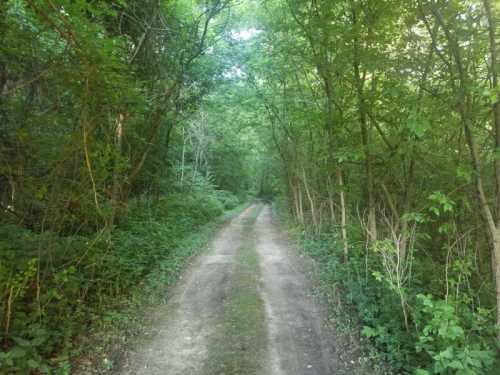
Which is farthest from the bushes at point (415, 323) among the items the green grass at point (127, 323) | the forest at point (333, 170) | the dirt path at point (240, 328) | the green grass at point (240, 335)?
→ the green grass at point (127, 323)

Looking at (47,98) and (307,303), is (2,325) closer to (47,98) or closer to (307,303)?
(47,98)

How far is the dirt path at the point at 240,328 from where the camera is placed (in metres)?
3.45

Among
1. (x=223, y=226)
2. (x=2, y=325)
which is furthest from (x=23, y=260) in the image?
(x=223, y=226)

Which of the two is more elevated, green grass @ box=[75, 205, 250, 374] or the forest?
the forest

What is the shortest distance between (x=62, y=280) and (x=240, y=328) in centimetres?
266

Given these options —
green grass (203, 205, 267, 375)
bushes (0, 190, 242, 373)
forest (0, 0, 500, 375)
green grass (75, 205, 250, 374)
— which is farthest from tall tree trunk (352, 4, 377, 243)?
bushes (0, 190, 242, 373)

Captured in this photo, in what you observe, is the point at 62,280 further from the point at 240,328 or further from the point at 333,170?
the point at 333,170

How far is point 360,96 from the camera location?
16.2ft

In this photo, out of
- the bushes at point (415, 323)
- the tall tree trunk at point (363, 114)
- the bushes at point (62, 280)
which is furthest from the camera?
the tall tree trunk at point (363, 114)

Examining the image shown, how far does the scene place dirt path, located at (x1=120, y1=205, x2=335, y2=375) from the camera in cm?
345

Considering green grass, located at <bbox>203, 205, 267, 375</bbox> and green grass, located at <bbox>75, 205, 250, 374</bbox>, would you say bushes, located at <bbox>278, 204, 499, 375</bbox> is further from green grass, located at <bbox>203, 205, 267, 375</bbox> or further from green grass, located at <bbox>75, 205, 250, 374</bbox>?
green grass, located at <bbox>75, 205, 250, 374</bbox>

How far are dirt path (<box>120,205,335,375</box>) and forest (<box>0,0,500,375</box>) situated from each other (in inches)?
18.1

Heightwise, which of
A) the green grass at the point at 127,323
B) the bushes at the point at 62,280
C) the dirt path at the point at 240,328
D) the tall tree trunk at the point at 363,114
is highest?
the tall tree trunk at the point at 363,114

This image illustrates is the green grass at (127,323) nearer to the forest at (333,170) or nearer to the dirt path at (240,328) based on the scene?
the forest at (333,170)
